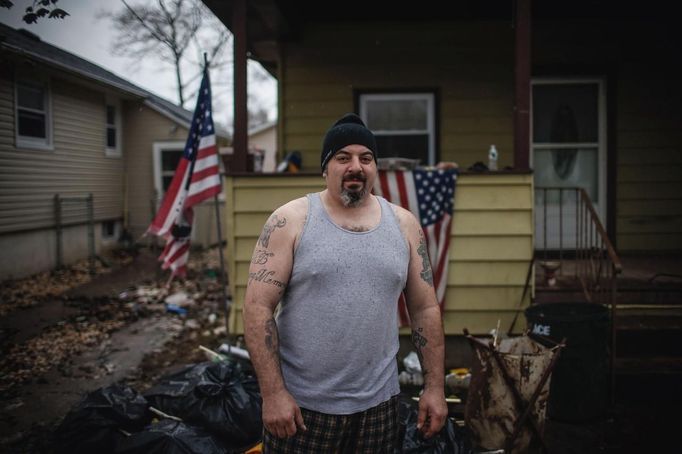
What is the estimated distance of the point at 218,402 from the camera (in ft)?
11.2

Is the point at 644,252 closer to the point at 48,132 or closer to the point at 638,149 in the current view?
the point at 638,149

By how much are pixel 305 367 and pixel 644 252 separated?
590 cm

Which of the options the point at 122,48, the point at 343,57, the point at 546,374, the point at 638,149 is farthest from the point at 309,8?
the point at 122,48

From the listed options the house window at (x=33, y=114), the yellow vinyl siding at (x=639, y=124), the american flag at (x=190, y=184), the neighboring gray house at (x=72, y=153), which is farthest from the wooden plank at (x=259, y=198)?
the house window at (x=33, y=114)

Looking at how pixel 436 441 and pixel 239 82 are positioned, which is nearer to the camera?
pixel 436 441

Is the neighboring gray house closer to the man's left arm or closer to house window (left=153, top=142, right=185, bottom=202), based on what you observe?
house window (left=153, top=142, right=185, bottom=202)

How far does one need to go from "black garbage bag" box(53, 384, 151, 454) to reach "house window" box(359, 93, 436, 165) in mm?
4316

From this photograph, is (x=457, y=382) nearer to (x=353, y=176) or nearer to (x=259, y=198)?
(x=259, y=198)

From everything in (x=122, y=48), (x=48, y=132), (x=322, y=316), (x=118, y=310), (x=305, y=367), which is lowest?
(x=118, y=310)

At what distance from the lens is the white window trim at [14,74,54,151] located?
9.60m

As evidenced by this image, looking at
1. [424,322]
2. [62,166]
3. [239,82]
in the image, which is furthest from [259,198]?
[62,166]

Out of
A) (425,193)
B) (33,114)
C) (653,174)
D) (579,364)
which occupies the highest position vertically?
(33,114)

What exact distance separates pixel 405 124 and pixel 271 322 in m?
5.07

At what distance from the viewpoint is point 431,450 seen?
9.72ft
